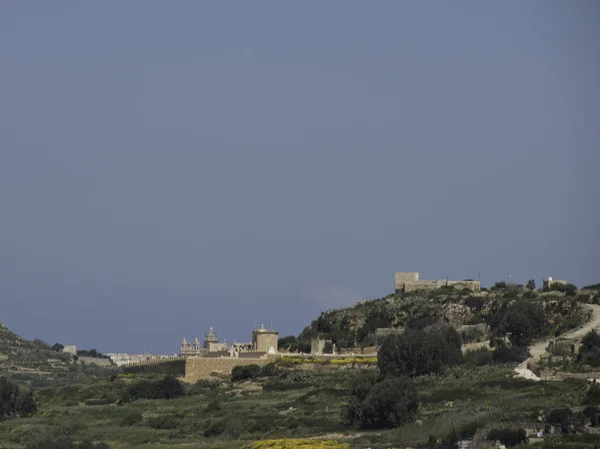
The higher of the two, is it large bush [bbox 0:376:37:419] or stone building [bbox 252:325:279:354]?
stone building [bbox 252:325:279:354]

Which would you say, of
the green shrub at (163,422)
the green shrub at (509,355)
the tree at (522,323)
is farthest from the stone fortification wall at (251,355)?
the green shrub at (163,422)

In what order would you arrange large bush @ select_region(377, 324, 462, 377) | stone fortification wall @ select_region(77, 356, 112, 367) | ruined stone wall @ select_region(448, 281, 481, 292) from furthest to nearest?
stone fortification wall @ select_region(77, 356, 112, 367)
ruined stone wall @ select_region(448, 281, 481, 292)
large bush @ select_region(377, 324, 462, 377)

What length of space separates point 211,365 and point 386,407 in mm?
26476

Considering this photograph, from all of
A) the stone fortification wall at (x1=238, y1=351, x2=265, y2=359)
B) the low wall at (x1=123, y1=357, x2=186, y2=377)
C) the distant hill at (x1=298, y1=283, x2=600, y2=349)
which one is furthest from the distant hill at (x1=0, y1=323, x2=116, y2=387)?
the stone fortification wall at (x1=238, y1=351, x2=265, y2=359)

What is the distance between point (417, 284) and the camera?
97750 millimetres

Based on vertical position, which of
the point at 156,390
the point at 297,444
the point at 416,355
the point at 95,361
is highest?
the point at 95,361

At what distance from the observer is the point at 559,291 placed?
88.7 metres

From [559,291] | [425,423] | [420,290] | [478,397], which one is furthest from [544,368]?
[420,290]

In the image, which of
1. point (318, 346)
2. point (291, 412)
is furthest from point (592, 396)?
point (318, 346)

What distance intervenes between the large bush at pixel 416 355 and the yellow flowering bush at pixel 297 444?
57.4 ft

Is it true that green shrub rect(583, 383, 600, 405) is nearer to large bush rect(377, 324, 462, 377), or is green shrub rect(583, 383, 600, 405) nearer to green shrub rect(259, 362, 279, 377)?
large bush rect(377, 324, 462, 377)

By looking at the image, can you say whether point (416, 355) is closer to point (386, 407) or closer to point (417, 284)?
point (386, 407)

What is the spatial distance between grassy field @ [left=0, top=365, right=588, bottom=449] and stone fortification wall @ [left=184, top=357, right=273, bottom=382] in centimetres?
341

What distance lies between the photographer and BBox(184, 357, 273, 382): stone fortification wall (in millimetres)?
81988
